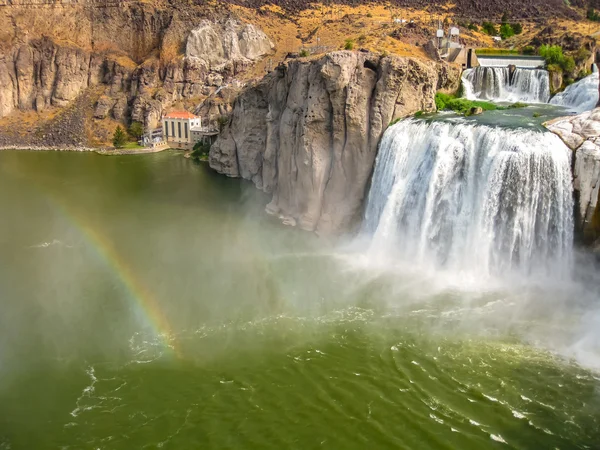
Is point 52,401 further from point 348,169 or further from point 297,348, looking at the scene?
point 348,169

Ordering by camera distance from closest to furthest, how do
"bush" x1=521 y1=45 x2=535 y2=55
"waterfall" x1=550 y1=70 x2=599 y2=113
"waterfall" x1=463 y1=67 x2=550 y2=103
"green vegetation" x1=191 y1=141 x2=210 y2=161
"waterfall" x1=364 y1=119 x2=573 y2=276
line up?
"waterfall" x1=364 y1=119 x2=573 y2=276 → "waterfall" x1=550 y1=70 x2=599 y2=113 → "waterfall" x1=463 y1=67 x2=550 y2=103 → "bush" x1=521 y1=45 x2=535 y2=55 → "green vegetation" x1=191 y1=141 x2=210 y2=161

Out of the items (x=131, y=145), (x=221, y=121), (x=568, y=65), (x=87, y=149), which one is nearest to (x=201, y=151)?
(x=221, y=121)

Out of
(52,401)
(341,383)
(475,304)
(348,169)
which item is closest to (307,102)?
(348,169)

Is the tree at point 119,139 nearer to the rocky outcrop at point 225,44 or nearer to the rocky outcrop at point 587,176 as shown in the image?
the rocky outcrop at point 225,44

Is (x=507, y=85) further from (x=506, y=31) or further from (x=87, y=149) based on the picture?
(x=87, y=149)

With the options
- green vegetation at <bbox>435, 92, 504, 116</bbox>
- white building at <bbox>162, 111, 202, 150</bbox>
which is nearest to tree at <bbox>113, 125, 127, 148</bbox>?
white building at <bbox>162, 111, 202, 150</bbox>

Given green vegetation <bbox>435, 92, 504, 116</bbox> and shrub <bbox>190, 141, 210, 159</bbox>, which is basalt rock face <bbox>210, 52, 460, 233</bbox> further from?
shrub <bbox>190, 141, 210, 159</bbox>
